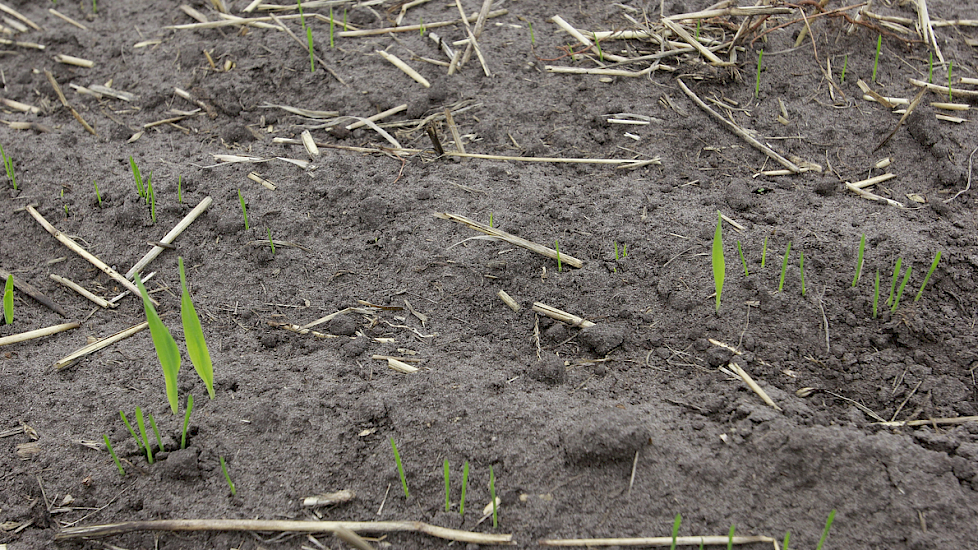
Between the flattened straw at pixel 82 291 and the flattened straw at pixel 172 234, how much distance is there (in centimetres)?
10

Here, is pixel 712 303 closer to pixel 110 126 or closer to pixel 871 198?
pixel 871 198

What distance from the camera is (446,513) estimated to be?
1.69 metres

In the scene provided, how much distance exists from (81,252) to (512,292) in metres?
1.58

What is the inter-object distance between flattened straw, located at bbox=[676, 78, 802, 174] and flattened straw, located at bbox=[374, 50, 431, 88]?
1119 mm

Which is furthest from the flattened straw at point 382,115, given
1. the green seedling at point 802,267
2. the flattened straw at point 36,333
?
the green seedling at point 802,267

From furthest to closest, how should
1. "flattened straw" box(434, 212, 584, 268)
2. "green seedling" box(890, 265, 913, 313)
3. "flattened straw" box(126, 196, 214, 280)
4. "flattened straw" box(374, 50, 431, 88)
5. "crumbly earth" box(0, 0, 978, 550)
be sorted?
1. "flattened straw" box(374, 50, 431, 88)
2. "flattened straw" box(126, 196, 214, 280)
3. "flattened straw" box(434, 212, 584, 268)
4. "green seedling" box(890, 265, 913, 313)
5. "crumbly earth" box(0, 0, 978, 550)

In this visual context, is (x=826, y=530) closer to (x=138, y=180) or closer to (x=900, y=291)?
(x=900, y=291)

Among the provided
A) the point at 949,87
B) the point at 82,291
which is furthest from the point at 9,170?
the point at 949,87

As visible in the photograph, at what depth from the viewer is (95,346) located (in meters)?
2.16

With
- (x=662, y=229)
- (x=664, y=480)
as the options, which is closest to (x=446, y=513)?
(x=664, y=480)

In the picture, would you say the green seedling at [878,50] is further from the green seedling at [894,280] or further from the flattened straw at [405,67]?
the flattened straw at [405,67]

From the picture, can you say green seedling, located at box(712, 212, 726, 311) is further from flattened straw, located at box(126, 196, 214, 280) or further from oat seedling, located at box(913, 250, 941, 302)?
flattened straw, located at box(126, 196, 214, 280)

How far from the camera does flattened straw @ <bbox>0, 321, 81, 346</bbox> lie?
7.16 feet

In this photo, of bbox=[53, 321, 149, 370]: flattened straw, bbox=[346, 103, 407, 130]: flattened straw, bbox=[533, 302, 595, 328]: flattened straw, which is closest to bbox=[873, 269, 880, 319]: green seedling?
bbox=[533, 302, 595, 328]: flattened straw
